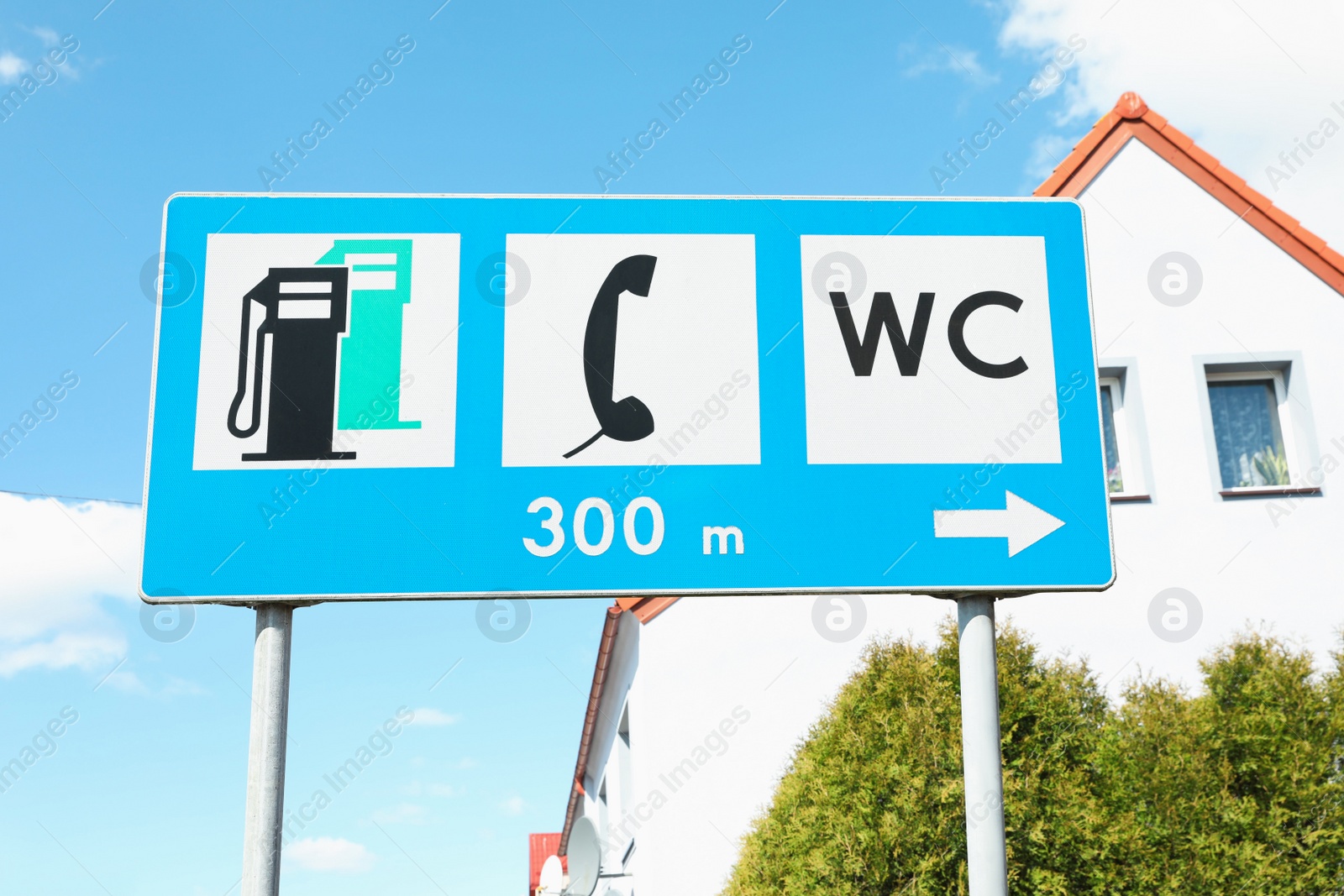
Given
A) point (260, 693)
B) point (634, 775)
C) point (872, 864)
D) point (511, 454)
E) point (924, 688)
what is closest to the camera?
point (260, 693)

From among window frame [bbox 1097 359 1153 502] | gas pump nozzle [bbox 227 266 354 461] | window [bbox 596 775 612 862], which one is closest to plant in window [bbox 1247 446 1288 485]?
window frame [bbox 1097 359 1153 502]

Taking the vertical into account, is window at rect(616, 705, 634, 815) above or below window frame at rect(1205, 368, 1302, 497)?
below

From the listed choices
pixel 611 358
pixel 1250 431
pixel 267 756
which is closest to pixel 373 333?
pixel 611 358

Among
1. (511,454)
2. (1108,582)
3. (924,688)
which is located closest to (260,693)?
(511,454)

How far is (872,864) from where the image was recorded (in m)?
8.05

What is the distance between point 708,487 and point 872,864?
5.75m

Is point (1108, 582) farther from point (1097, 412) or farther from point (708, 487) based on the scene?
point (708, 487)

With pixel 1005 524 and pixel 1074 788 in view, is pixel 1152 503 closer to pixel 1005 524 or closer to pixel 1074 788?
pixel 1074 788

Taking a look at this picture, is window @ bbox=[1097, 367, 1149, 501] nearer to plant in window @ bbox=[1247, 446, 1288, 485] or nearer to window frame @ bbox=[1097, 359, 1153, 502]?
window frame @ bbox=[1097, 359, 1153, 502]

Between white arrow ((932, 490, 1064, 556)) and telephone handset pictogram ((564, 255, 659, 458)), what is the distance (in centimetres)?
97

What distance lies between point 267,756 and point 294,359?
1167mm

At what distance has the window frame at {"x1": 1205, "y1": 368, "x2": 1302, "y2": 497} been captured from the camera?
12328 millimetres

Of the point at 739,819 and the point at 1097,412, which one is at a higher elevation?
the point at 1097,412

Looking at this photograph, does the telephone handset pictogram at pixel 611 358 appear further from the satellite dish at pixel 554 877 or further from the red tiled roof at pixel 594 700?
the satellite dish at pixel 554 877
